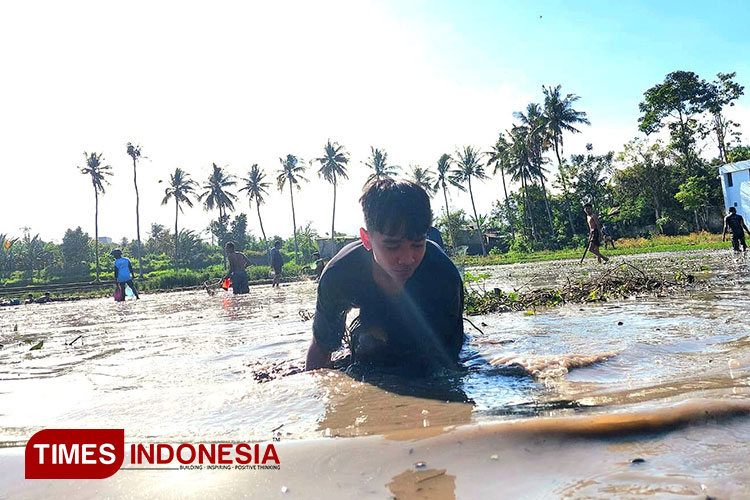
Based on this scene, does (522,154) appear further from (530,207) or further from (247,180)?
(247,180)

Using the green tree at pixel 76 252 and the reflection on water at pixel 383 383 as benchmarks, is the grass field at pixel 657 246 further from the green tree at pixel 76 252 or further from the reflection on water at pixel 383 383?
the green tree at pixel 76 252

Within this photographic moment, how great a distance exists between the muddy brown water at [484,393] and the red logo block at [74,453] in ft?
0.31

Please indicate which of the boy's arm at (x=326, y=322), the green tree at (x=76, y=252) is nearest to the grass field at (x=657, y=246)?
the boy's arm at (x=326, y=322)

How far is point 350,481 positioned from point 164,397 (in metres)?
1.64

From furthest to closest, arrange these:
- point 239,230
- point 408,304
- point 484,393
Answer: point 239,230 → point 408,304 → point 484,393

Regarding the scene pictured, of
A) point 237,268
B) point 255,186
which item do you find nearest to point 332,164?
point 255,186

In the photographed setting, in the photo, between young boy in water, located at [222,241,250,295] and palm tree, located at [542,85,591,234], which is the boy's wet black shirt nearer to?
young boy in water, located at [222,241,250,295]

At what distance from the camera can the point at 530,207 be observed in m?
44.8

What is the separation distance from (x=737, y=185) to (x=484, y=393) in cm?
3650

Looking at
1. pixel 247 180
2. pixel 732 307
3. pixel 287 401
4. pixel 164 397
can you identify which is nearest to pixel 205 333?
pixel 164 397

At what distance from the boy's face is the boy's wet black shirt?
0.75ft

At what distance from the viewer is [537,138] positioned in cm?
4256

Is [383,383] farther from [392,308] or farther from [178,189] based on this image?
[178,189]

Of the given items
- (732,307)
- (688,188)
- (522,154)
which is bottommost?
(732,307)
